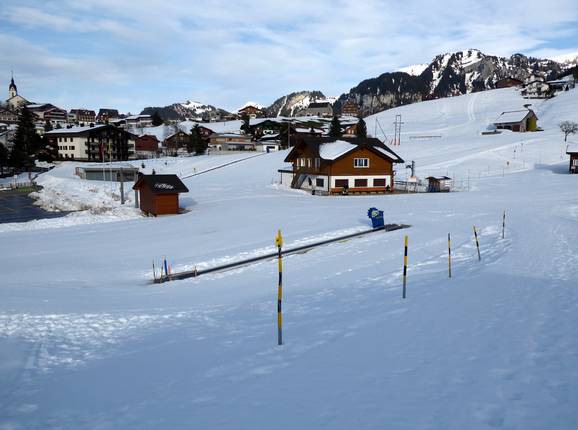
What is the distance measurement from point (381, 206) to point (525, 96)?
125973 millimetres

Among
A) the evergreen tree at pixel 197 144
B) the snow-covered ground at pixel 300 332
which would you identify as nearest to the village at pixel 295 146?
the evergreen tree at pixel 197 144

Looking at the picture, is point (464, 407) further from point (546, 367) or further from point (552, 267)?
point (552, 267)

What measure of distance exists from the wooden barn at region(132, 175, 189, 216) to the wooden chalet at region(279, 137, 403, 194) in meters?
16.4

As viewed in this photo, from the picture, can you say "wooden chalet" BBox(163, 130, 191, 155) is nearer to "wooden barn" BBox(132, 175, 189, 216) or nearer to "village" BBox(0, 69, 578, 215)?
"village" BBox(0, 69, 578, 215)

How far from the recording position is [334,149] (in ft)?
153

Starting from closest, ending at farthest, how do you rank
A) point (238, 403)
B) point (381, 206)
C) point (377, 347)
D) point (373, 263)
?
1. point (238, 403)
2. point (377, 347)
3. point (373, 263)
4. point (381, 206)

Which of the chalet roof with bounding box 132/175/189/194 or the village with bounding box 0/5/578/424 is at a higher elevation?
the chalet roof with bounding box 132/175/189/194

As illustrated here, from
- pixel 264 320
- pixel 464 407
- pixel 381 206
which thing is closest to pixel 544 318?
pixel 464 407

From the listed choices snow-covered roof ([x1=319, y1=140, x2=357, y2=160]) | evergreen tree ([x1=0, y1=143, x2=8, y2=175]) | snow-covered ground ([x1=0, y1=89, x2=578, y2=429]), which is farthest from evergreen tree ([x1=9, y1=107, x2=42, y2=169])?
→ snow-covered ground ([x1=0, y1=89, x2=578, y2=429])

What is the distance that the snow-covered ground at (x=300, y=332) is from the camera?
5961 millimetres

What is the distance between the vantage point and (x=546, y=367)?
22.1 ft

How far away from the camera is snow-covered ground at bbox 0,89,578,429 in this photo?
5961mm

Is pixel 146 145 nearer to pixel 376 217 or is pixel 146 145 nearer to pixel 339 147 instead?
pixel 339 147

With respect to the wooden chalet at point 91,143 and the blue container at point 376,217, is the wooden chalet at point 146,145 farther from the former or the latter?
the blue container at point 376,217
